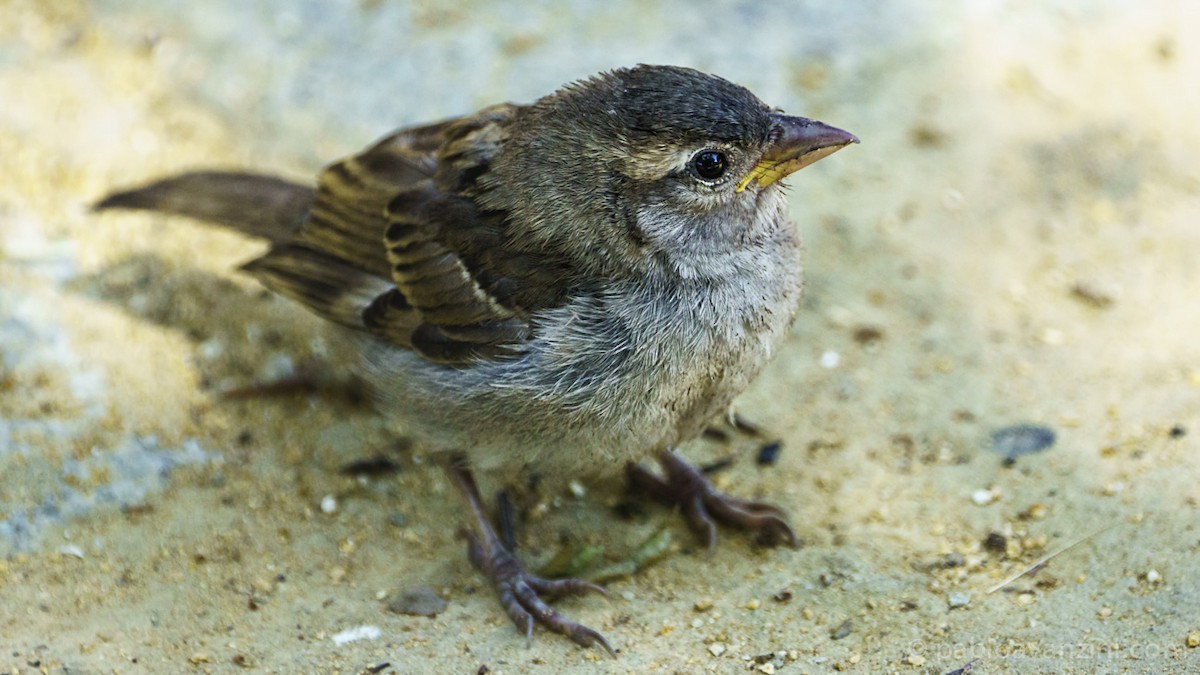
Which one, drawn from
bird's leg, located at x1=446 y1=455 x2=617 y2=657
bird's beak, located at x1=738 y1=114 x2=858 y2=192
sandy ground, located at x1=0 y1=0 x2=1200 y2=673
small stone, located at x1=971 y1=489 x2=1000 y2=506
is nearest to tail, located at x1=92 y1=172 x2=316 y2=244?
sandy ground, located at x1=0 y1=0 x2=1200 y2=673

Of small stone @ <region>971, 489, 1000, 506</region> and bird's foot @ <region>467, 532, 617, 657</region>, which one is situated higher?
small stone @ <region>971, 489, 1000, 506</region>

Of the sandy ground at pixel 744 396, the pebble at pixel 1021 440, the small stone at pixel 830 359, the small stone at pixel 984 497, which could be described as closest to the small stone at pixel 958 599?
the sandy ground at pixel 744 396

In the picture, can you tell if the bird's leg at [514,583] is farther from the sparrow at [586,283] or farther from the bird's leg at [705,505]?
the bird's leg at [705,505]

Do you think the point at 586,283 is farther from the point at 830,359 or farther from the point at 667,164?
the point at 830,359

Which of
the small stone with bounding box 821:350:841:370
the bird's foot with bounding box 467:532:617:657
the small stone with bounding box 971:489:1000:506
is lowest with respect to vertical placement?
the bird's foot with bounding box 467:532:617:657

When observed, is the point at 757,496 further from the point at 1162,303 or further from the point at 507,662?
the point at 1162,303

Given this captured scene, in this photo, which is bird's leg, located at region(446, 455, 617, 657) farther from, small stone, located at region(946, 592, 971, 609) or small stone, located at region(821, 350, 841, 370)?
small stone, located at region(821, 350, 841, 370)

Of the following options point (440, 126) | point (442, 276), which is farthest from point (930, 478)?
point (440, 126)
